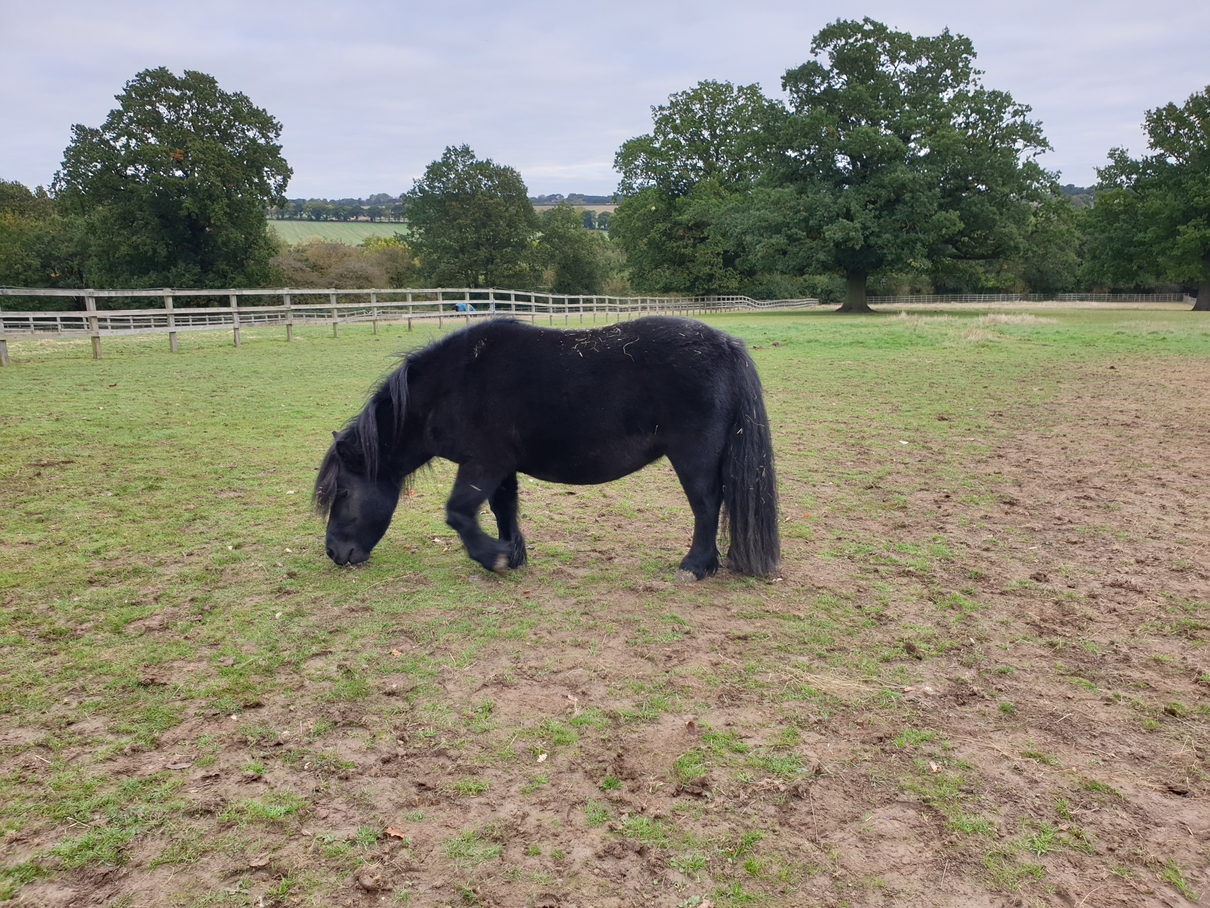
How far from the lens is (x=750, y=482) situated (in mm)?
4641

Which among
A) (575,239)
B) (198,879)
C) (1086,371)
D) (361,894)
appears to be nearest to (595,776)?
(361,894)

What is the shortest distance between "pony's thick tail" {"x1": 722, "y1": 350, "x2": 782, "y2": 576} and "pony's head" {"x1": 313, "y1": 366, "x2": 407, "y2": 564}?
2.23 metres

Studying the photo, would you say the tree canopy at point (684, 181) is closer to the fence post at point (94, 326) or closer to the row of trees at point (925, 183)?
the row of trees at point (925, 183)

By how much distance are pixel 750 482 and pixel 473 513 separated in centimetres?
182

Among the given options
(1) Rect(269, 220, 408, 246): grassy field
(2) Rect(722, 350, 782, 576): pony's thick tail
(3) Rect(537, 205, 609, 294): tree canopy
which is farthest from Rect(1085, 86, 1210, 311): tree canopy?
(1) Rect(269, 220, 408, 246): grassy field

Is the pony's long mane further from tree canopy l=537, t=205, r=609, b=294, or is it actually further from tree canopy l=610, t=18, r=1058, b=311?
tree canopy l=537, t=205, r=609, b=294

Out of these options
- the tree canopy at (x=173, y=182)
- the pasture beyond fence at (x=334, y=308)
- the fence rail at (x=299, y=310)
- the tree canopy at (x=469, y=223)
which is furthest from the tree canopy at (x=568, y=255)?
the tree canopy at (x=173, y=182)

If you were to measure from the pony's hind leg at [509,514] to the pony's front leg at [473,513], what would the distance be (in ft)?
0.91

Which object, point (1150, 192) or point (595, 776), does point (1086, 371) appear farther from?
point (1150, 192)

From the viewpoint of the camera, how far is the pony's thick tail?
463cm

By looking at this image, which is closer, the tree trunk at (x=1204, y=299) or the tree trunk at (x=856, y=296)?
the tree trunk at (x=856, y=296)

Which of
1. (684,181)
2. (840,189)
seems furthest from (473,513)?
(684,181)

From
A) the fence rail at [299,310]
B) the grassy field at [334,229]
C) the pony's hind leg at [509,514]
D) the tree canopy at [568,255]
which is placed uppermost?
the grassy field at [334,229]

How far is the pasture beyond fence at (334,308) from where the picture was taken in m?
17.2
